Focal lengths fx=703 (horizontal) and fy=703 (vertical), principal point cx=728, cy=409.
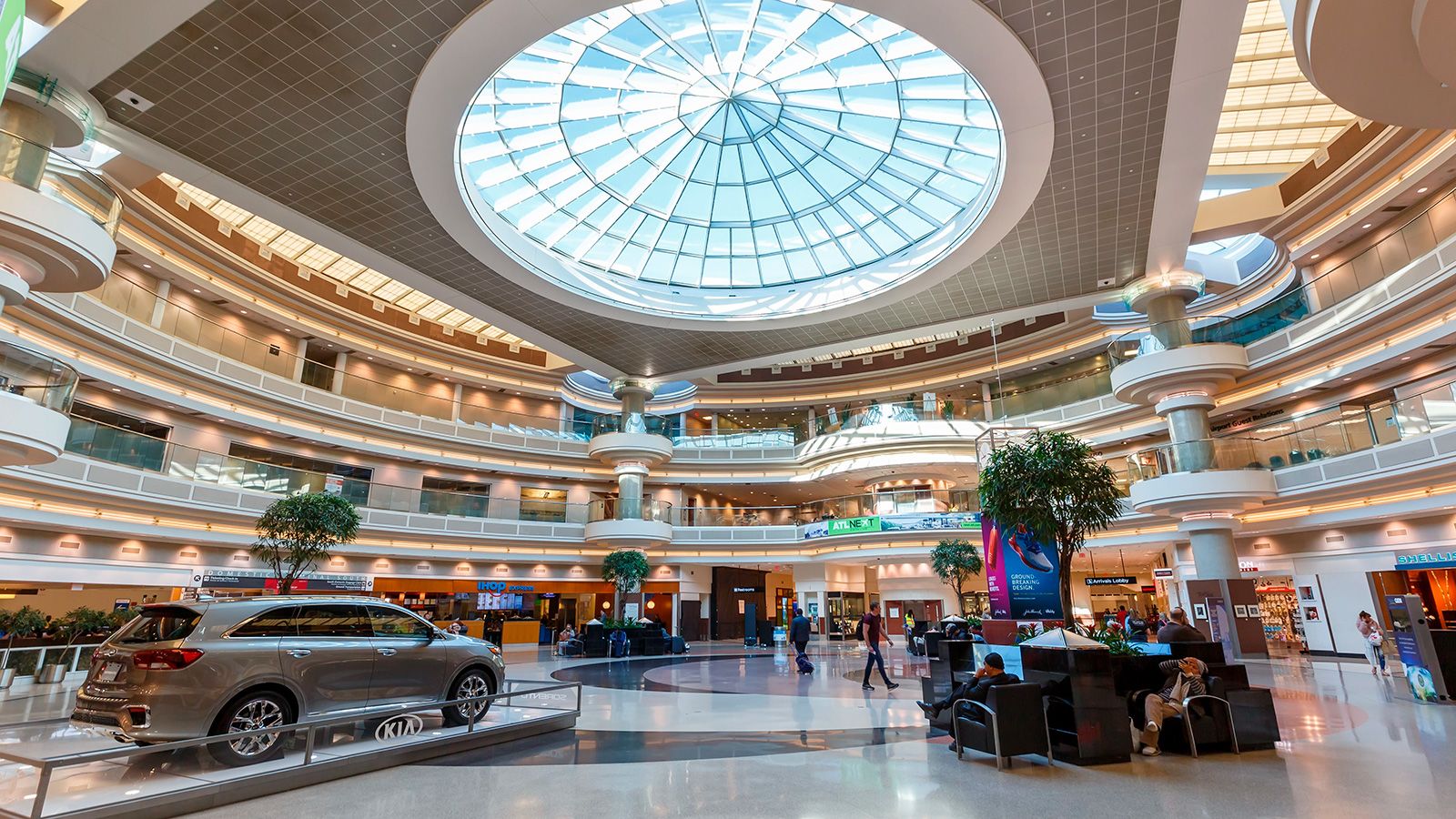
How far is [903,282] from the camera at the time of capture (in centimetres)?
1908

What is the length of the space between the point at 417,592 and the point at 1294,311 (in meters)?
28.1

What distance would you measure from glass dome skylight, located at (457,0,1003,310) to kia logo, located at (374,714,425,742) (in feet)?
34.5

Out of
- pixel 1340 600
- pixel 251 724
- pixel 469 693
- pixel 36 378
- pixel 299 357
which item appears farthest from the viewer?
pixel 299 357

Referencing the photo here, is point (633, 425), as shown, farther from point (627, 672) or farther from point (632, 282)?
point (627, 672)

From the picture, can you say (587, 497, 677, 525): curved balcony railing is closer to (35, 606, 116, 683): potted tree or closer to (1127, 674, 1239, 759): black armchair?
(35, 606, 116, 683): potted tree

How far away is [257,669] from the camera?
19.4 ft

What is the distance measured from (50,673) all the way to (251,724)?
35.3 feet

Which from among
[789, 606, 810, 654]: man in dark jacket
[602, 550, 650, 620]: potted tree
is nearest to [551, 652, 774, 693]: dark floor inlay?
[789, 606, 810, 654]: man in dark jacket

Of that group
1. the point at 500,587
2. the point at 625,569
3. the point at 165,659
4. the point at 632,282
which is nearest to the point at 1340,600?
the point at 625,569

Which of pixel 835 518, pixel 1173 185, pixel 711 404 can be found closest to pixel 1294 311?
pixel 1173 185

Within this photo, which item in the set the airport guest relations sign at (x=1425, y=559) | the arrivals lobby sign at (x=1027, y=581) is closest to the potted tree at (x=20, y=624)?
the arrivals lobby sign at (x=1027, y=581)

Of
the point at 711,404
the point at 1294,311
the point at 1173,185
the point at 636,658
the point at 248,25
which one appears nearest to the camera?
the point at 248,25

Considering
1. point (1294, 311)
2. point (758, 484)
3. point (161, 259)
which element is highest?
point (161, 259)

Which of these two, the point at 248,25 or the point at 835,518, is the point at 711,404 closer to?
the point at 835,518
